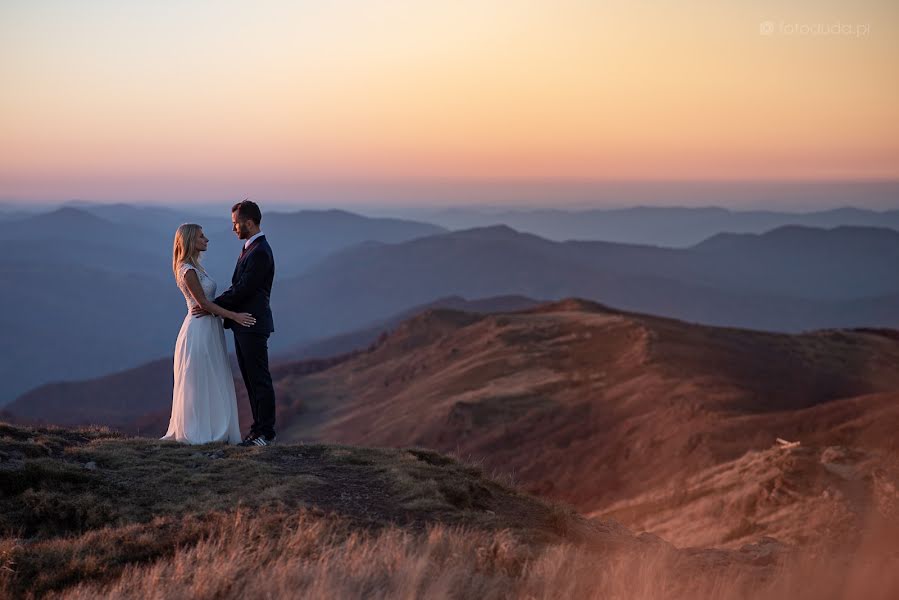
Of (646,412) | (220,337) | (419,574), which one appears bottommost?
(646,412)

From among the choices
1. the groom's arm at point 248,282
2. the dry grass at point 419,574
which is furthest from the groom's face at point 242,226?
the dry grass at point 419,574

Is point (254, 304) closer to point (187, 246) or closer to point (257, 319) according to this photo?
point (257, 319)

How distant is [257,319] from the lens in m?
9.20

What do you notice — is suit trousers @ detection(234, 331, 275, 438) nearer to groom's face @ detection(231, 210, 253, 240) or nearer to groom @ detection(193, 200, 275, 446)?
groom @ detection(193, 200, 275, 446)

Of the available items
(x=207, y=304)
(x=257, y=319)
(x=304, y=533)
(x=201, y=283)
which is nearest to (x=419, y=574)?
(x=304, y=533)

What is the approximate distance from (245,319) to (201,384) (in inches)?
38.4

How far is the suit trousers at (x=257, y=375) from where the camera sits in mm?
9188

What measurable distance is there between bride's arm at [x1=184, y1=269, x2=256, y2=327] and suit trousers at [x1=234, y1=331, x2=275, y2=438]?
0.21 metres

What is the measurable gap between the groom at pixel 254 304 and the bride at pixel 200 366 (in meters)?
0.16

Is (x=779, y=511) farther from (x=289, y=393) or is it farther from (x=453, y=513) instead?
(x=289, y=393)

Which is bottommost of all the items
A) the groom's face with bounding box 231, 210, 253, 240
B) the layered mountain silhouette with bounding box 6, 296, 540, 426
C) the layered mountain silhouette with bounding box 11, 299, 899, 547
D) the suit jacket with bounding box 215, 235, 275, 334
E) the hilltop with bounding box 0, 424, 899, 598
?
the layered mountain silhouette with bounding box 6, 296, 540, 426

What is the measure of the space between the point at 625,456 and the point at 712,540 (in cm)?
1051

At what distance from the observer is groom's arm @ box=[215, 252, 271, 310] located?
898cm

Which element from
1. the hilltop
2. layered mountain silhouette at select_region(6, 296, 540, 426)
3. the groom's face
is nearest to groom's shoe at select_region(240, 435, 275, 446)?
the hilltop
